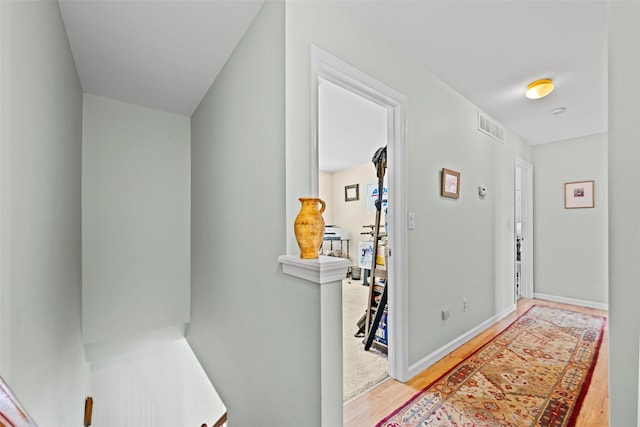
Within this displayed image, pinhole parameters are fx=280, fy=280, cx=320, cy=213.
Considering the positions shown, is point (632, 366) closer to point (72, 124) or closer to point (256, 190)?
point (256, 190)

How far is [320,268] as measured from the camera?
1090mm

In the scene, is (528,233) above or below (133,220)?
below

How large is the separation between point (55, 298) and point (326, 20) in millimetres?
2189

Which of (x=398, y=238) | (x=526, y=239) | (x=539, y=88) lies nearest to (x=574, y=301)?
(x=526, y=239)

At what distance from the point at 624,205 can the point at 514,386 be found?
1.81 metres

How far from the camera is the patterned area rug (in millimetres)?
1698

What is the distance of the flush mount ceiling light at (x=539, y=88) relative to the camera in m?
2.52

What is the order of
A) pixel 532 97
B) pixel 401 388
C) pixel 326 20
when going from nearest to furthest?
pixel 326 20, pixel 401 388, pixel 532 97

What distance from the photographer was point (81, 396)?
7.97 ft

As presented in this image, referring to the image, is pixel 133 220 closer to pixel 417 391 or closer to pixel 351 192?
pixel 417 391

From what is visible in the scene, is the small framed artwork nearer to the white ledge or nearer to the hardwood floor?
the hardwood floor

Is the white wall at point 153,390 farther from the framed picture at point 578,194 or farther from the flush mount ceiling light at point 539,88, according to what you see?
the framed picture at point 578,194

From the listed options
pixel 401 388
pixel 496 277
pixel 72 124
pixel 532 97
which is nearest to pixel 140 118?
pixel 72 124

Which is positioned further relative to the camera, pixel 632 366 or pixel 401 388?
pixel 401 388
